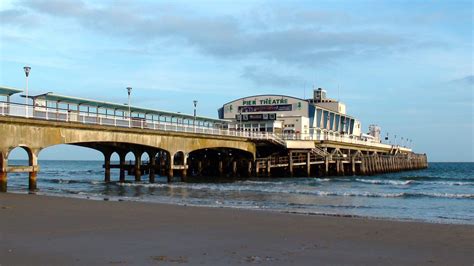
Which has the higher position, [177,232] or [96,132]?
[96,132]

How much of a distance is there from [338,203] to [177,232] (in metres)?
14.8

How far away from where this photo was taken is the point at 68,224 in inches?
558

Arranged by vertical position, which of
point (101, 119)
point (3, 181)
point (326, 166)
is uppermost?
point (101, 119)

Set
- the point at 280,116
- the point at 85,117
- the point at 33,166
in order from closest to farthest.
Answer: the point at 33,166, the point at 85,117, the point at 280,116

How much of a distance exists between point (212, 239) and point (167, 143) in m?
28.9

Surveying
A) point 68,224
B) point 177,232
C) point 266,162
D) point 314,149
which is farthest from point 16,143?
point 314,149

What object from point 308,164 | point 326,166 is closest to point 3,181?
point 308,164

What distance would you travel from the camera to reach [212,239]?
1237cm

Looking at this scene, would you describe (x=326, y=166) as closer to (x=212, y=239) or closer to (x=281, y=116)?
(x=281, y=116)

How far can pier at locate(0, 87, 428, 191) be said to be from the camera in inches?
1124

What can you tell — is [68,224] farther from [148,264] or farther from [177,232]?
[148,264]

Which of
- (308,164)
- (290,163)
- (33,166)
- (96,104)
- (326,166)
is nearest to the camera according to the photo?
(33,166)

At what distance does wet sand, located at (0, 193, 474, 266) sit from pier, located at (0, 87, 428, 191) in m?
10.5

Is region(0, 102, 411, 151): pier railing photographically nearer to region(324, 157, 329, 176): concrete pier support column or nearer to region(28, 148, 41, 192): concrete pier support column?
region(28, 148, 41, 192): concrete pier support column
